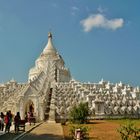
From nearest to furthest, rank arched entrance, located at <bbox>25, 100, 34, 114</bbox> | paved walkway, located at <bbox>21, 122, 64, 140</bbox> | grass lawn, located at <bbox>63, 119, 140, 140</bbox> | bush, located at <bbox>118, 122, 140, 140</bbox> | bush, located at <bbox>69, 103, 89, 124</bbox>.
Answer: bush, located at <bbox>118, 122, 140, 140</bbox> → paved walkway, located at <bbox>21, 122, 64, 140</bbox> → grass lawn, located at <bbox>63, 119, 140, 140</bbox> → bush, located at <bbox>69, 103, 89, 124</bbox> → arched entrance, located at <bbox>25, 100, 34, 114</bbox>

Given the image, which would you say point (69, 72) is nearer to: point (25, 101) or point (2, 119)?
point (25, 101)

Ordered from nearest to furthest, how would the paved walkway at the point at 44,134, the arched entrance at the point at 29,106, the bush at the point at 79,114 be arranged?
the paved walkway at the point at 44,134 < the bush at the point at 79,114 < the arched entrance at the point at 29,106

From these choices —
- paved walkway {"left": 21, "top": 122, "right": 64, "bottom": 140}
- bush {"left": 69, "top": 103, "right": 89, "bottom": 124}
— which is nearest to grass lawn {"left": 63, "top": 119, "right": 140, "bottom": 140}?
paved walkway {"left": 21, "top": 122, "right": 64, "bottom": 140}

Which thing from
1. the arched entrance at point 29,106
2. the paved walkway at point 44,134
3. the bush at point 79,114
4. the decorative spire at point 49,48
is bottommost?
the paved walkway at point 44,134

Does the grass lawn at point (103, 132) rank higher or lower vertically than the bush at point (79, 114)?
lower

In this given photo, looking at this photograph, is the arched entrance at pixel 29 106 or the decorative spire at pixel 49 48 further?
the decorative spire at pixel 49 48

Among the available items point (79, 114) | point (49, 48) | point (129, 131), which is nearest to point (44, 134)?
point (129, 131)

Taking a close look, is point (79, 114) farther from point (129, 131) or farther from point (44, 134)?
point (129, 131)

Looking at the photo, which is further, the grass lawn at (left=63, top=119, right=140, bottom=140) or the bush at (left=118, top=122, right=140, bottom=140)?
the grass lawn at (left=63, top=119, right=140, bottom=140)

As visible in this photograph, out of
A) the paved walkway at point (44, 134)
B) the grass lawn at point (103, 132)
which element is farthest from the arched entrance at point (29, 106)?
the paved walkway at point (44, 134)

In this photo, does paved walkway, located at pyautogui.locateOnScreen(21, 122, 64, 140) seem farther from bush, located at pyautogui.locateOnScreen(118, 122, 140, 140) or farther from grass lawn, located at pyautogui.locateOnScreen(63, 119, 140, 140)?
bush, located at pyautogui.locateOnScreen(118, 122, 140, 140)

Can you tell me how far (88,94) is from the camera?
169 ft

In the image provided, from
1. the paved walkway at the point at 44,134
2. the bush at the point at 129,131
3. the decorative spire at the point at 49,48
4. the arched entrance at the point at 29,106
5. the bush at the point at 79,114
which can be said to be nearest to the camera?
the bush at the point at 129,131

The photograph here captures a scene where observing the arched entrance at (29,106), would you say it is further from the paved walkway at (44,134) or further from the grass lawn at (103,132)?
the paved walkway at (44,134)
